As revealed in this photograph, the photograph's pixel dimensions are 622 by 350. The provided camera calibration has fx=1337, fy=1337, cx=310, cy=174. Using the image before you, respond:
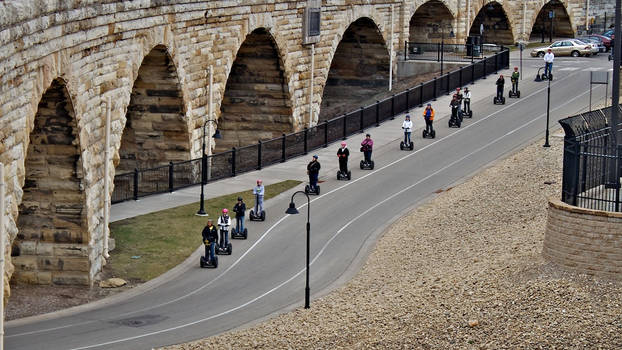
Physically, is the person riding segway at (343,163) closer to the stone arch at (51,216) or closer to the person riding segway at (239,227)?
the person riding segway at (239,227)

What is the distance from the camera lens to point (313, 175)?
45094 mm

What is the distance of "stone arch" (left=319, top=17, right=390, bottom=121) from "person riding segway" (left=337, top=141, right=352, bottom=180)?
880 inches

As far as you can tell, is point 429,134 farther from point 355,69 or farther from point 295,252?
point 295,252

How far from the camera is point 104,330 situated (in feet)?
105

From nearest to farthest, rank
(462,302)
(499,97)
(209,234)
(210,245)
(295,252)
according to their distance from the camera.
Result: (462,302), (209,234), (210,245), (295,252), (499,97)

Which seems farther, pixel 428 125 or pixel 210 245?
pixel 428 125

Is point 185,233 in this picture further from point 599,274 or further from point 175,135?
point 599,274

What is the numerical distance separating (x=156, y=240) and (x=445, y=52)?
38.8 meters

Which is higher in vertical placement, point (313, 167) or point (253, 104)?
point (253, 104)

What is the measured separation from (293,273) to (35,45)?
34.5 ft

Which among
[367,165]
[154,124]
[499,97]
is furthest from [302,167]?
[499,97]

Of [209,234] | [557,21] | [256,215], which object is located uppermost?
[557,21]

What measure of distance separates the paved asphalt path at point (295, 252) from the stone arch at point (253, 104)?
584cm

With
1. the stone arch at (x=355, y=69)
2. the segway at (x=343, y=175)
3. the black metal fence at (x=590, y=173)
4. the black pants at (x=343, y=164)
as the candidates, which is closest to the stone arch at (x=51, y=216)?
the black metal fence at (x=590, y=173)
